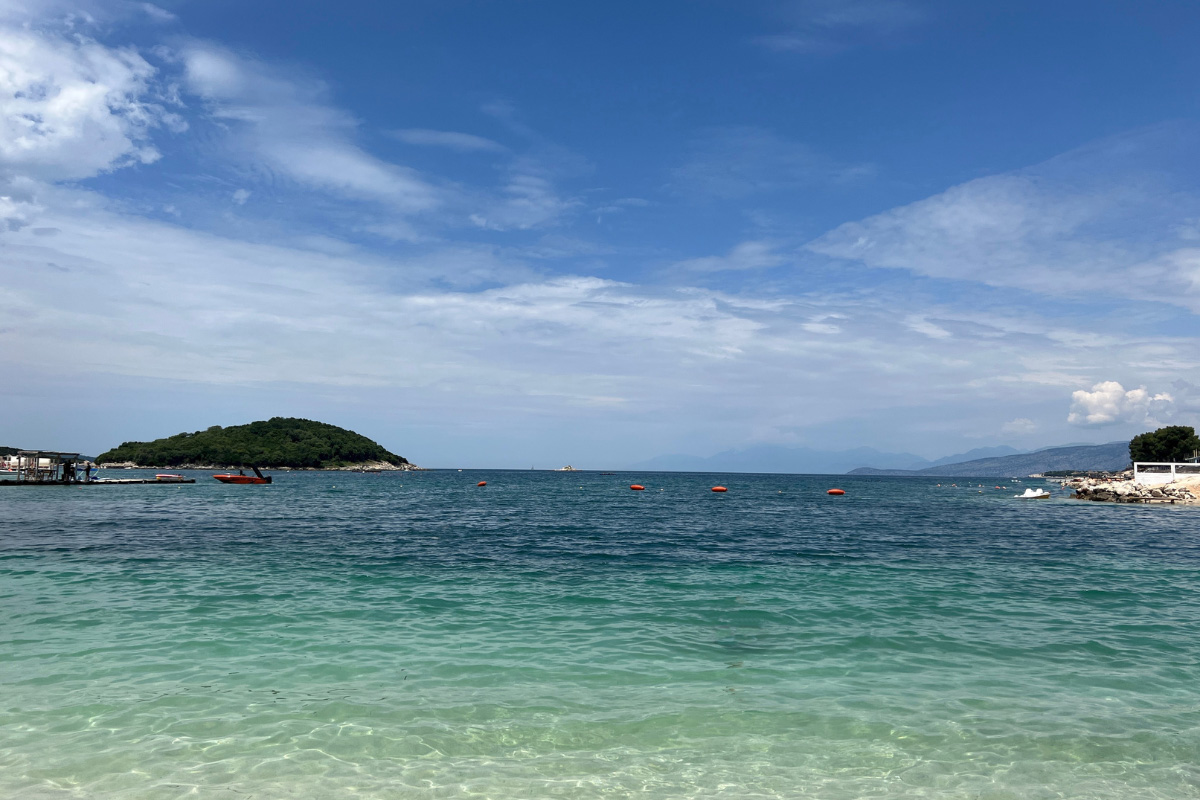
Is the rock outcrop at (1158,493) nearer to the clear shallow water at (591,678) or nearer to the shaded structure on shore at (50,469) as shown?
the clear shallow water at (591,678)

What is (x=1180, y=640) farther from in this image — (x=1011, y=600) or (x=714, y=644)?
(x=714, y=644)

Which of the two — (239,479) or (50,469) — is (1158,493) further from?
(50,469)

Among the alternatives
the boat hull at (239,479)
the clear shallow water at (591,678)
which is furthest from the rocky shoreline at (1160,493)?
the boat hull at (239,479)

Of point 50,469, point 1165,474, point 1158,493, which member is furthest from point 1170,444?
point 50,469

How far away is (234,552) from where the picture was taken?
29.6 meters

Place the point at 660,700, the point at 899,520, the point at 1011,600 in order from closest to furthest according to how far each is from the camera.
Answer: the point at 660,700
the point at 1011,600
the point at 899,520

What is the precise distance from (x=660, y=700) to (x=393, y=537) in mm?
28501

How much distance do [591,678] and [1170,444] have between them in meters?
157

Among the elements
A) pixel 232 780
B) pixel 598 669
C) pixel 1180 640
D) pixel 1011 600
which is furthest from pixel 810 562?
pixel 232 780

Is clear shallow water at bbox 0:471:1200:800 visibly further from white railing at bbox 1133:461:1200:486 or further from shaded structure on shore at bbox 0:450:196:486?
shaded structure on shore at bbox 0:450:196:486

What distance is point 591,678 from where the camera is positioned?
12656 millimetres

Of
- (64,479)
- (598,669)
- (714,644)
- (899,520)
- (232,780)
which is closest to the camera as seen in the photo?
(232,780)

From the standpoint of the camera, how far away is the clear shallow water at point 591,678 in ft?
28.9

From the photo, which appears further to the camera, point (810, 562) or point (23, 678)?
point (810, 562)
